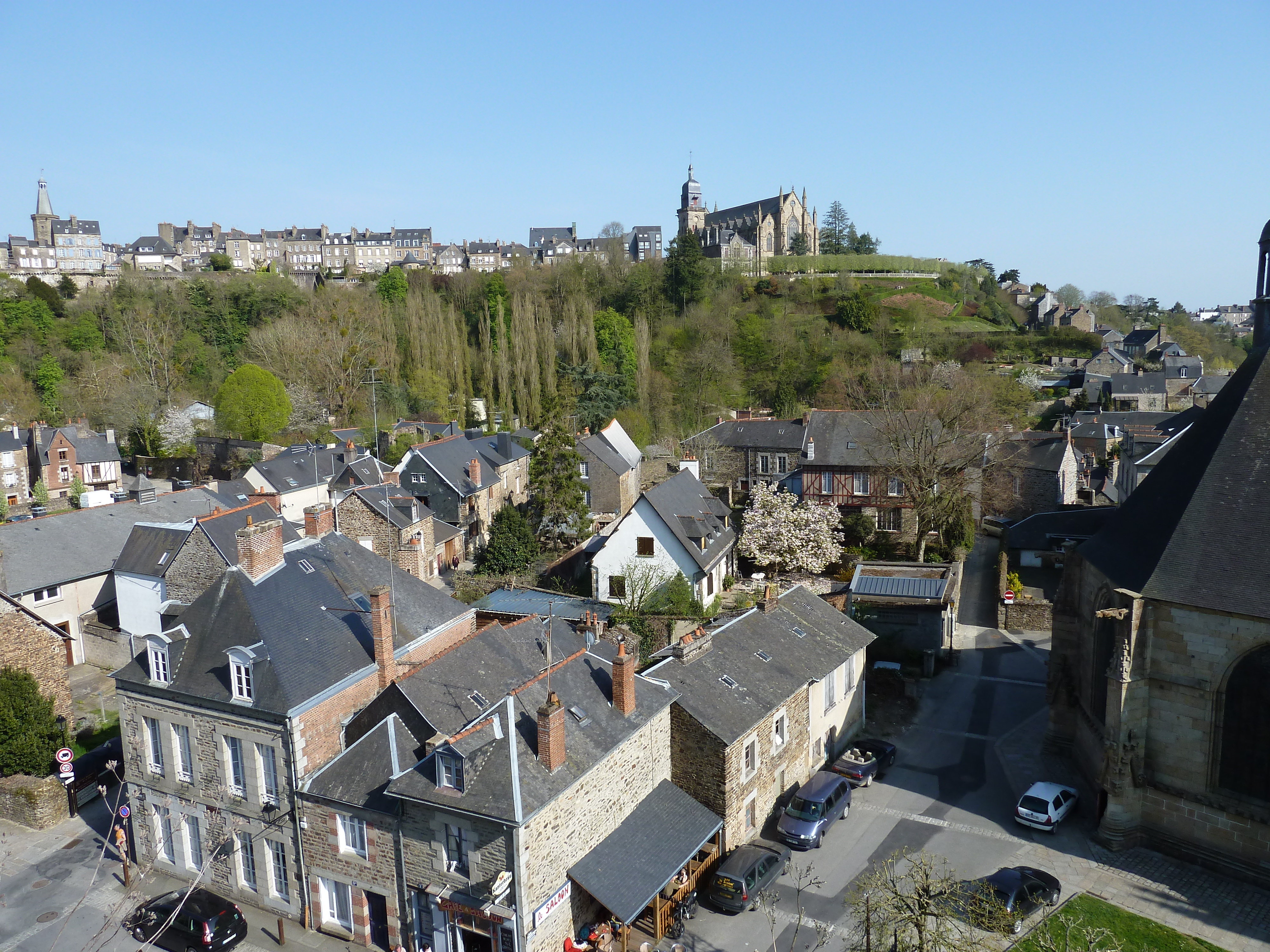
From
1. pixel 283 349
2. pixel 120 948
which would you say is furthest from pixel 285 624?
pixel 283 349

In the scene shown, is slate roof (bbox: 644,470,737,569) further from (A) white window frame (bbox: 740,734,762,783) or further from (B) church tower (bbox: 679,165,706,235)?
(B) church tower (bbox: 679,165,706,235)

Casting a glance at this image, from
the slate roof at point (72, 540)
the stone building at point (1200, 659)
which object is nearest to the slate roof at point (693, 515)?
the stone building at point (1200, 659)

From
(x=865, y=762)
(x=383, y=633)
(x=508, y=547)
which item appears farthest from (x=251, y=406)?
(x=865, y=762)

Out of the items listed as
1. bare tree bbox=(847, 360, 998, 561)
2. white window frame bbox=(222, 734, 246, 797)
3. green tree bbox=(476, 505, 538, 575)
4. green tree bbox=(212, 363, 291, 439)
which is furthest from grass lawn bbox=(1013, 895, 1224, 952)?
green tree bbox=(212, 363, 291, 439)

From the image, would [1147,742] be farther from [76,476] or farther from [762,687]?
[76,476]

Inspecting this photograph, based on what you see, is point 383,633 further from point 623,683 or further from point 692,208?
Answer: point 692,208

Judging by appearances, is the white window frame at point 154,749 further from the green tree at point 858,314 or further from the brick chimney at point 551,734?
the green tree at point 858,314
